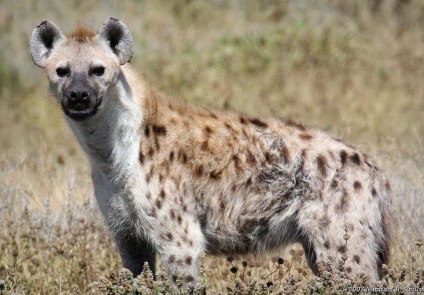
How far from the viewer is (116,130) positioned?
5809 mm

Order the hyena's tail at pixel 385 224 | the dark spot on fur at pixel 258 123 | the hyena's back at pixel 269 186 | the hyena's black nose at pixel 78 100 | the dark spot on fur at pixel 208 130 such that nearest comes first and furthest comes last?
the hyena's black nose at pixel 78 100 < the hyena's back at pixel 269 186 < the hyena's tail at pixel 385 224 < the dark spot on fur at pixel 208 130 < the dark spot on fur at pixel 258 123

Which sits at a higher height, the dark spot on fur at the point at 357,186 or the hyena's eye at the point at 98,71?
the hyena's eye at the point at 98,71

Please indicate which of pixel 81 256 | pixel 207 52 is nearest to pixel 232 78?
pixel 207 52

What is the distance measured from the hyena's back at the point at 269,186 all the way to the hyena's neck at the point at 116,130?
0.10 m

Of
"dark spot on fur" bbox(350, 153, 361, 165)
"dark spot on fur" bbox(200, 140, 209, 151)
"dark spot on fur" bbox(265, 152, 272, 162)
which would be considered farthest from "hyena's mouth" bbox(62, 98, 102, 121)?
"dark spot on fur" bbox(350, 153, 361, 165)

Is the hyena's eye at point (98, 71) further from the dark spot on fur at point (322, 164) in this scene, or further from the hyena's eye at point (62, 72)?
the dark spot on fur at point (322, 164)

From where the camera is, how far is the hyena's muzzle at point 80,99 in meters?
5.52

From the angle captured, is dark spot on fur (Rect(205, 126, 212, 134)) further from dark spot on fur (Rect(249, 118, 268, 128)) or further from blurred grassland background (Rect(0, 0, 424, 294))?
blurred grassland background (Rect(0, 0, 424, 294))

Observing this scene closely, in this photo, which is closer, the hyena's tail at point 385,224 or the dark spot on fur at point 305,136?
the hyena's tail at point 385,224

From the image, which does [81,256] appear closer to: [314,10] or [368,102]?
[368,102]

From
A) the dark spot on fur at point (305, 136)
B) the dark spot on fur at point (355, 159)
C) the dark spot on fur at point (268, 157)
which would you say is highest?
the dark spot on fur at point (305, 136)

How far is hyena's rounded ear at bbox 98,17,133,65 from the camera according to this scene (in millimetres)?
5852

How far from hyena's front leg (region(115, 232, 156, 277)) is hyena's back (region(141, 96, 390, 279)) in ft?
1.32

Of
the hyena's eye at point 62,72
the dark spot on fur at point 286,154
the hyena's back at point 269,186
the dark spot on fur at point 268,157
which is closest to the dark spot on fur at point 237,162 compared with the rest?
the hyena's back at point 269,186
